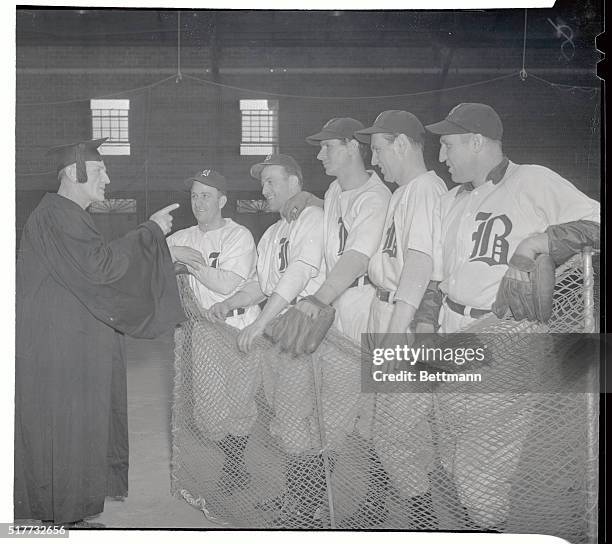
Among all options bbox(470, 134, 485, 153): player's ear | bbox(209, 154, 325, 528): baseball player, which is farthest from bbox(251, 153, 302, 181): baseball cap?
bbox(470, 134, 485, 153): player's ear

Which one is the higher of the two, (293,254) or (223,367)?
(293,254)

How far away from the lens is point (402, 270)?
10.5ft

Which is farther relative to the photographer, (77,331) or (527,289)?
(77,331)

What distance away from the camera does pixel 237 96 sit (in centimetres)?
323

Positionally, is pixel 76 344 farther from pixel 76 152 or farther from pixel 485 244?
pixel 485 244

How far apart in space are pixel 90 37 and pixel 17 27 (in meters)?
0.28

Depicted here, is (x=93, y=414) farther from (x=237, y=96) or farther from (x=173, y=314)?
(x=237, y=96)

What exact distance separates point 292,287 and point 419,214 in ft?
1.82

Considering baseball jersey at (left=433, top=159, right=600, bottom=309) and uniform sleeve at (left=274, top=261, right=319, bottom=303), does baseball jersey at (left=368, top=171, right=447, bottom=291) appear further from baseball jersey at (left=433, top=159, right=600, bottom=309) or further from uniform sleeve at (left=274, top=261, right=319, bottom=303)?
uniform sleeve at (left=274, top=261, right=319, bottom=303)

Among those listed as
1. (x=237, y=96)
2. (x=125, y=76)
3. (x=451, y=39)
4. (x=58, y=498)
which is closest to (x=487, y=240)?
(x=451, y=39)

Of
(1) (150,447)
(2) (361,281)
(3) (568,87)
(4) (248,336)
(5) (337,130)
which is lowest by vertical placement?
(1) (150,447)

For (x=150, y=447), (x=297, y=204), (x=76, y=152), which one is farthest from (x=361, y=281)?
(x=76, y=152)

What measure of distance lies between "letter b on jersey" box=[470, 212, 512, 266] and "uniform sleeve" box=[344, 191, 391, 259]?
0.35 meters

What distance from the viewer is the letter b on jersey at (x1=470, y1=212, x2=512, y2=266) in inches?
124
